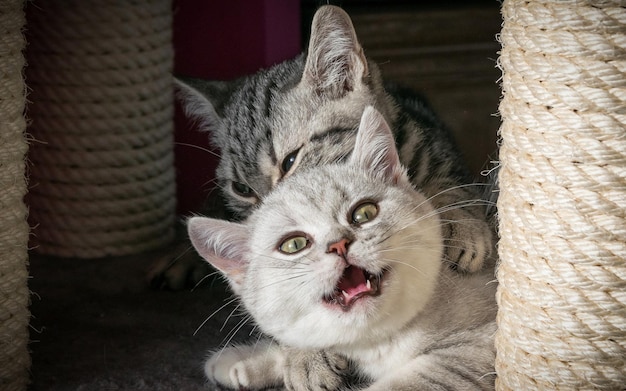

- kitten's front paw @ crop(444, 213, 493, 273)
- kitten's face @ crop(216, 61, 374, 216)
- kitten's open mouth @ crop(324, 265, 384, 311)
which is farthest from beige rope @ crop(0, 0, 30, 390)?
kitten's front paw @ crop(444, 213, 493, 273)

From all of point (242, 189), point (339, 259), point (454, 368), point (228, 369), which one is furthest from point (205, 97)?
point (454, 368)

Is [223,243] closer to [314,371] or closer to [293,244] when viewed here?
[293,244]

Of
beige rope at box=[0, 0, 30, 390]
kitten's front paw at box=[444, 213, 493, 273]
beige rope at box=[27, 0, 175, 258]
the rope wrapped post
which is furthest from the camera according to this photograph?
beige rope at box=[27, 0, 175, 258]

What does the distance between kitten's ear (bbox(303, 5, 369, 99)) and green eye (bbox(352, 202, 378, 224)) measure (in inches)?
15.7

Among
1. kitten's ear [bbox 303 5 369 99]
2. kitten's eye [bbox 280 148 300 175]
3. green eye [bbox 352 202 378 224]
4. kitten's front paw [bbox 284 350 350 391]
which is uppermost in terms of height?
kitten's ear [bbox 303 5 369 99]

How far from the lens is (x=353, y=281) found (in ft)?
3.95

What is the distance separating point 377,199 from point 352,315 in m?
0.21

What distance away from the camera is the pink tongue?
1.20 metres

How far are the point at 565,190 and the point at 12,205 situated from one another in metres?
0.91

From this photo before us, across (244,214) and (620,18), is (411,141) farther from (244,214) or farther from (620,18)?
(620,18)

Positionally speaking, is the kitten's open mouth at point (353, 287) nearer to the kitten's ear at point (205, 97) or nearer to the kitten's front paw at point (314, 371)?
the kitten's front paw at point (314, 371)

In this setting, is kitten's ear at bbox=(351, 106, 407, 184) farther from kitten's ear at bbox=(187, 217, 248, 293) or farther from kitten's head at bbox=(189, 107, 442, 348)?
kitten's ear at bbox=(187, 217, 248, 293)

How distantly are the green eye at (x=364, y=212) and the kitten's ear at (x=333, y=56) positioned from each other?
1.31 ft

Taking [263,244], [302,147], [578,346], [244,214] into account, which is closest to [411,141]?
[302,147]
